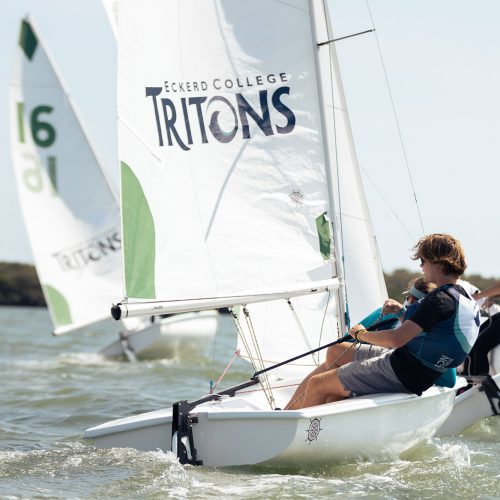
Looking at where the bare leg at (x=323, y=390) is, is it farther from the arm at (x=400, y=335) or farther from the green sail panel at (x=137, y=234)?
the green sail panel at (x=137, y=234)

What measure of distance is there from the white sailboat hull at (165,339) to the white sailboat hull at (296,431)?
27.4ft

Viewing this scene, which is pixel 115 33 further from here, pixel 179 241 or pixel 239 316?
pixel 239 316

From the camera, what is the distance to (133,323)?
14078 mm

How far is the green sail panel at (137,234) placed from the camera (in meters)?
5.42

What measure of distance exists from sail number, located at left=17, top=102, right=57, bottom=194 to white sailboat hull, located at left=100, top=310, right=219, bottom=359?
7.16ft

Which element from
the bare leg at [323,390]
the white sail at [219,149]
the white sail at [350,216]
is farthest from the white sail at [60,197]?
the bare leg at [323,390]

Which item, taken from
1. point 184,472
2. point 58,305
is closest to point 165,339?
point 58,305

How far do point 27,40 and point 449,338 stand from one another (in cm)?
974

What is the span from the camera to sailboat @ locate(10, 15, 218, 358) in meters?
13.0

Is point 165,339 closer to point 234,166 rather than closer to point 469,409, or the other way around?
point 469,409

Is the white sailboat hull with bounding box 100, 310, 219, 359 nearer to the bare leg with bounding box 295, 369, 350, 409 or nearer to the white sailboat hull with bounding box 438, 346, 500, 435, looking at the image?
the white sailboat hull with bounding box 438, 346, 500, 435

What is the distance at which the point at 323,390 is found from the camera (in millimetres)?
5043

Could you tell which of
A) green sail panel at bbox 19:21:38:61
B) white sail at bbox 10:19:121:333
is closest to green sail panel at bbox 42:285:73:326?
white sail at bbox 10:19:121:333

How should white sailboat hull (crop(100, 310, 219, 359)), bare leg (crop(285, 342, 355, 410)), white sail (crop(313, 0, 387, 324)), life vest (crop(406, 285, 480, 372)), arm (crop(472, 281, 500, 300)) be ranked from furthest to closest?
white sailboat hull (crop(100, 310, 219, 359)), arm (crop(472, 281, 500, 300)), white sail (crop(313, 0, 387, 324)), bare leg (crop(285, 342, 355, 410)), life vest (crop(406, 285, 480, 372))
